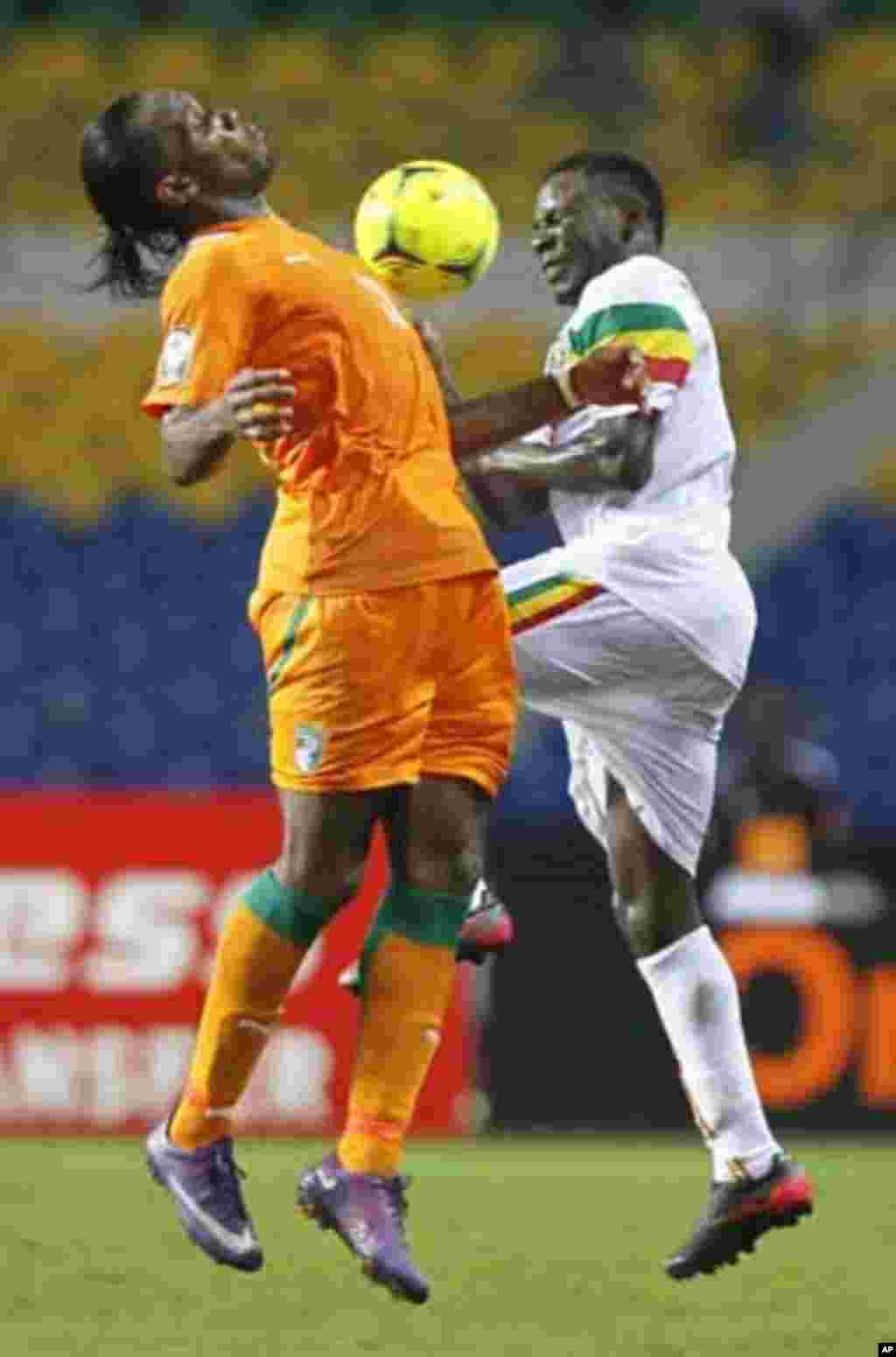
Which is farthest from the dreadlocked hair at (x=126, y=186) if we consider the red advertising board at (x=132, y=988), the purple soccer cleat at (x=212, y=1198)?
the red advertising board at (x=132, y=988)

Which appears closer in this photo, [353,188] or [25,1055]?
[25,1055]

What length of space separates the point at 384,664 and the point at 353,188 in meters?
8.74

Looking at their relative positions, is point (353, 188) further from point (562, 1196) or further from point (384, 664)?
point (384, 664)

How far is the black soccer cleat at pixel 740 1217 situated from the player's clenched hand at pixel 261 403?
66.0 inches

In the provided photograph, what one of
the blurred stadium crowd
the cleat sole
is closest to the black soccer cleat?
the cleat sole

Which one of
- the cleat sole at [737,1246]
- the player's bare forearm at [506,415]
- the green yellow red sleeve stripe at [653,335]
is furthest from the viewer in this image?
the green yellow red sleeve stripe at [653,335]

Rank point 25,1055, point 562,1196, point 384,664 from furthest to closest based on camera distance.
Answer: point 25,1055 < point 562,1196 < point 384,664

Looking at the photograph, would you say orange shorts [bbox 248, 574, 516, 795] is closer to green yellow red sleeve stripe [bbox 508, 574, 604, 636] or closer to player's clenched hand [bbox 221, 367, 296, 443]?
player's clenched hand [bbox 221, 367, 296, 443]

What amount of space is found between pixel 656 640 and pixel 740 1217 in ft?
3.36

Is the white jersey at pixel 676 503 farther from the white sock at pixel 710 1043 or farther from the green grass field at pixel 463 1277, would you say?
the green grass field at pixel 463 1277

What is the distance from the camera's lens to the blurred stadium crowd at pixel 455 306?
12844 mm

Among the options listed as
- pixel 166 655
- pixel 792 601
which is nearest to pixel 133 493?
pixel 166 655

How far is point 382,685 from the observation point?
5090 millimetres

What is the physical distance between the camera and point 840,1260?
6.06 meters
